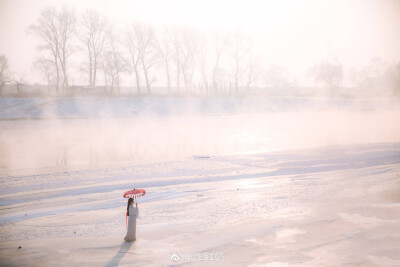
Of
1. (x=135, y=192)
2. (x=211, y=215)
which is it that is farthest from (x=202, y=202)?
(x=135, y=192)

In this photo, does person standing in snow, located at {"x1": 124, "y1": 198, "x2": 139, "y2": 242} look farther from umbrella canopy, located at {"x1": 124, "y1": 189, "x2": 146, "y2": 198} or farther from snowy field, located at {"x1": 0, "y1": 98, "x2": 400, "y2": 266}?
umbrella canopy, located at {"x1": 124, "y1": 189, "x2": 146, "y2": 198}

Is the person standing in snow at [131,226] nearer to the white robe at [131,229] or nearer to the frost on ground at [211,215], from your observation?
the white robe at [131,229]

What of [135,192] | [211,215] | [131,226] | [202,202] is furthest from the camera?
[202,202]

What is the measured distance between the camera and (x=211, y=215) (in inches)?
283

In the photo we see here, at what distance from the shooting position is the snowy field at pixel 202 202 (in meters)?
5.46

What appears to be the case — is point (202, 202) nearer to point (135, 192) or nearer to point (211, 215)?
point (211, 215)

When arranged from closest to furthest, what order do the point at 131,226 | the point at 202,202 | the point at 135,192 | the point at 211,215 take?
the point at 131,226, the point at 135,192, the point at 211,215, the point at 202,202

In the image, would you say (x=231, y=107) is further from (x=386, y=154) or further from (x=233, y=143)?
(x=386, y=154)

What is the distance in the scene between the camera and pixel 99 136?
811 inches

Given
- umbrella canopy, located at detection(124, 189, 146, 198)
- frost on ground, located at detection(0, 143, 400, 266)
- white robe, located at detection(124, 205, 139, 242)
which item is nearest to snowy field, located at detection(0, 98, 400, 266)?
frost on ground, located at detection(0, 143, 400, 266)

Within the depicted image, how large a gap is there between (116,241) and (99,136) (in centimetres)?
1542

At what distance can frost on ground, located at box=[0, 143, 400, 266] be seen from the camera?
213 inches

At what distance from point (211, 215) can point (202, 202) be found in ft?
3.04

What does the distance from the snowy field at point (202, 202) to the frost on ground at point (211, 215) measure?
0.09 ft
